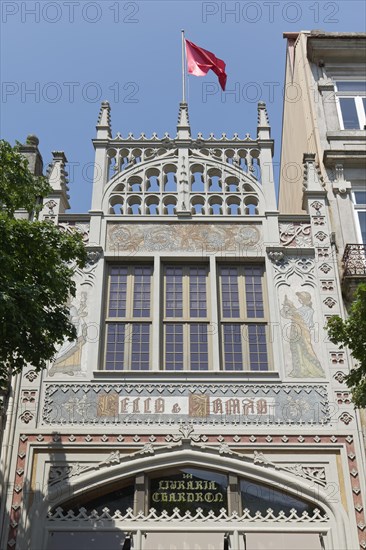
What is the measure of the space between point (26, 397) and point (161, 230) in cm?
564

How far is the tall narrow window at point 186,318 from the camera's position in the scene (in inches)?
637

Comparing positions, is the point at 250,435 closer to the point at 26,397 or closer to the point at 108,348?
the point at 108,348

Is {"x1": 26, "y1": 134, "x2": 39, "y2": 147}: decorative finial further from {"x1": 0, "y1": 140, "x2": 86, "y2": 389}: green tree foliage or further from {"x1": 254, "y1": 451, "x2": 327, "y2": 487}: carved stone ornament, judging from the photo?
{"x1": 254, "y1": 451, "x2": 327, "y2": 487}: carved stone ornament

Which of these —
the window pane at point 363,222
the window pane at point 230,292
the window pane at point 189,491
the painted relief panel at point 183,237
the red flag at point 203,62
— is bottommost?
the window pane at point 189,491

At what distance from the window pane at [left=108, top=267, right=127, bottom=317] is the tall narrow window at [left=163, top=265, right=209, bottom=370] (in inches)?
40.8

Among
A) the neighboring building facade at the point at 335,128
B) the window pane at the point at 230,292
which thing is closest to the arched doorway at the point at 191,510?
the window pane at the point at 230,292

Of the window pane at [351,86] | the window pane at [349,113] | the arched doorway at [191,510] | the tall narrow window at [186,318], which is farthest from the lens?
the window pane at [351,86]

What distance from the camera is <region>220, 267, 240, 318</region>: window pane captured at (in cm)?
1697

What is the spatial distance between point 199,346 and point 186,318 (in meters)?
0.79

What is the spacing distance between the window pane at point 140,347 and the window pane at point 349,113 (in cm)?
967

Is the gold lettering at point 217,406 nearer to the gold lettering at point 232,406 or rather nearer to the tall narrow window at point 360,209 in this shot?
the gold lettering at point 232,406

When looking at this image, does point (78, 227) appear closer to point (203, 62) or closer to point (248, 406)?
point (248, 406)

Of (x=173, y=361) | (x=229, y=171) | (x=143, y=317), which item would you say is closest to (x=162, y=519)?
(x=173, y=361)

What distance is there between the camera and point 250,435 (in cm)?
1482
